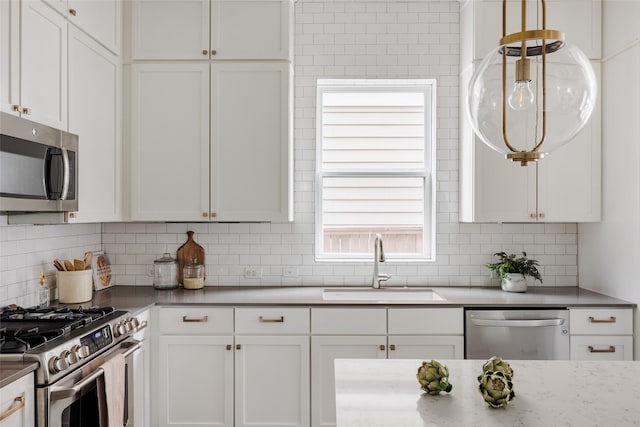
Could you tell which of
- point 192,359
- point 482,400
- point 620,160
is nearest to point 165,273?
point 192,359

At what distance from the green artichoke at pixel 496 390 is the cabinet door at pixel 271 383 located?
1705 millimetres

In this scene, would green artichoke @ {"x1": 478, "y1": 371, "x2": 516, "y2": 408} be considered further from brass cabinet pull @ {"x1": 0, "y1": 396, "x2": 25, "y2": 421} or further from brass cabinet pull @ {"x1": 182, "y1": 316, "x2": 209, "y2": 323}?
brass cabinet pull @ {"x1": 182, "y1": 316, "x2": 209, "y2": 323}

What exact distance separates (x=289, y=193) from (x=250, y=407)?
4.40 feet

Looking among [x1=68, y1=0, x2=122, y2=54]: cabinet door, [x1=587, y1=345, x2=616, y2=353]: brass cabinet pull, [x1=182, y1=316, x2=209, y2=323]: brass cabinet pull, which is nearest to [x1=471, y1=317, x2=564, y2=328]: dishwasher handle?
[x1=587, y1=345, x2=616, y2=353]: brass cabinet pull

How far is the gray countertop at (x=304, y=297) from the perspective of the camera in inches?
123

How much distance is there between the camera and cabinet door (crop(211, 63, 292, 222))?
3.42 m

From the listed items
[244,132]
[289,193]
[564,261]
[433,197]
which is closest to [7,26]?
[244,132]

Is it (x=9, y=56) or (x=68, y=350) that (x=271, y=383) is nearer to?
(x=68, y=350)

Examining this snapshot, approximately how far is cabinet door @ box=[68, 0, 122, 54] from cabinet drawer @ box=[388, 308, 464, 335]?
2.36 metres

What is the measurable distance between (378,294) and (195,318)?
4.16 ft

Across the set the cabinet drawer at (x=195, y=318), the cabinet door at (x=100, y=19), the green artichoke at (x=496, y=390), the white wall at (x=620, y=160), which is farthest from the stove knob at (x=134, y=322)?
the white wall at (x=620, y=160)

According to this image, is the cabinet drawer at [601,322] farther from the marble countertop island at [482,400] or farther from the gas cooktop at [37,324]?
the gas cooktop at [37,324]

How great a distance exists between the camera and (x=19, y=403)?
1816 mm

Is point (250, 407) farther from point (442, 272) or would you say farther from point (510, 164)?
point (510, 164)
